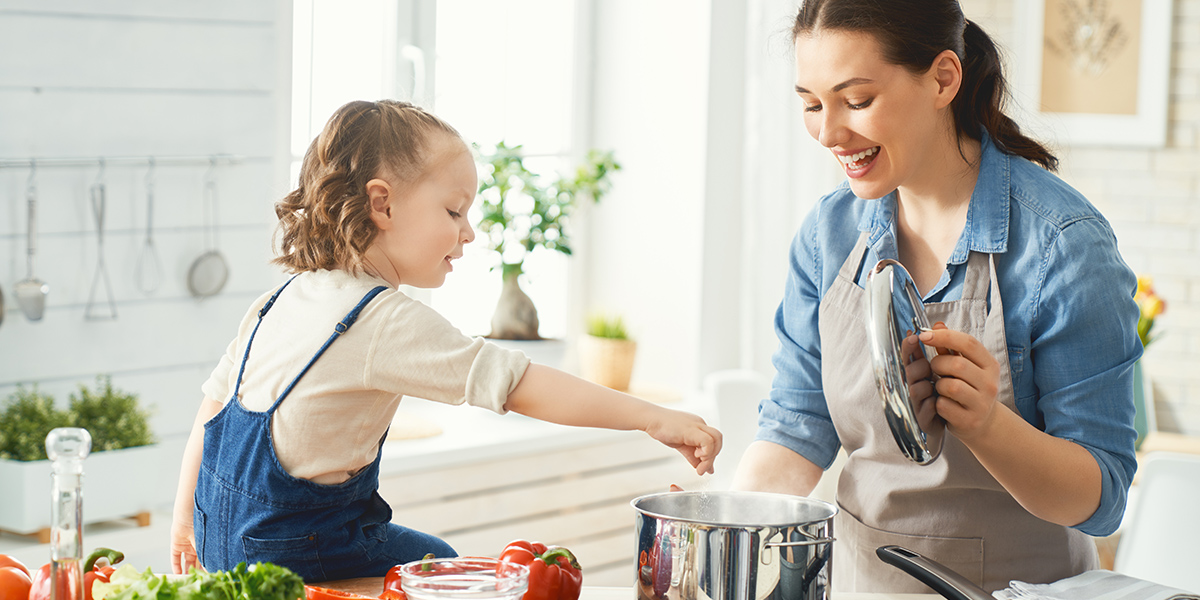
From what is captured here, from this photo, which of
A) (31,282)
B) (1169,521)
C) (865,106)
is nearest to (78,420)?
(31,282)

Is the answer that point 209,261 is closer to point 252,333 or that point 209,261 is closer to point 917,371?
point 252,333

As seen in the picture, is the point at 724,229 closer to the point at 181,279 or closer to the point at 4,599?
the point at 181,279

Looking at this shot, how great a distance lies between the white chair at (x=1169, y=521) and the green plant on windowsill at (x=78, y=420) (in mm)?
1879

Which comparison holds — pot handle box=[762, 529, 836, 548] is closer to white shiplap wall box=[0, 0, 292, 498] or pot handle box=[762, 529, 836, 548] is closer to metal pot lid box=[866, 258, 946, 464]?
metal pot lid box=[866, 258, 946, 464]

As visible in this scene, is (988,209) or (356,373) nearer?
(356,373)

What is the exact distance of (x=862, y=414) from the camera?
133 centimetres

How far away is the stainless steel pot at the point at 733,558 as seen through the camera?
0.86m

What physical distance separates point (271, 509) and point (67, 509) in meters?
0.31

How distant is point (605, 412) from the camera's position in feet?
3.62

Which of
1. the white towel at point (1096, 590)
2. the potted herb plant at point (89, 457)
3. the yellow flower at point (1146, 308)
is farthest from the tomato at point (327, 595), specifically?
the yellow flower at point (1146, 308)

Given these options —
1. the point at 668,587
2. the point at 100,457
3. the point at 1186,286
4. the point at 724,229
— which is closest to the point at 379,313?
the point at 668,587

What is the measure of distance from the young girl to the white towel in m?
0.34

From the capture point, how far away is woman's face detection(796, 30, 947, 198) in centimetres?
123

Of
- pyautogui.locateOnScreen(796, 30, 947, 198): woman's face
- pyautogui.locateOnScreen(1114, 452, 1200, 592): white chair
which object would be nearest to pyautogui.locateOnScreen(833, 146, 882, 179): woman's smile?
pyautogui.locateOnScreen(796, 30, 947, 198): woman's face
